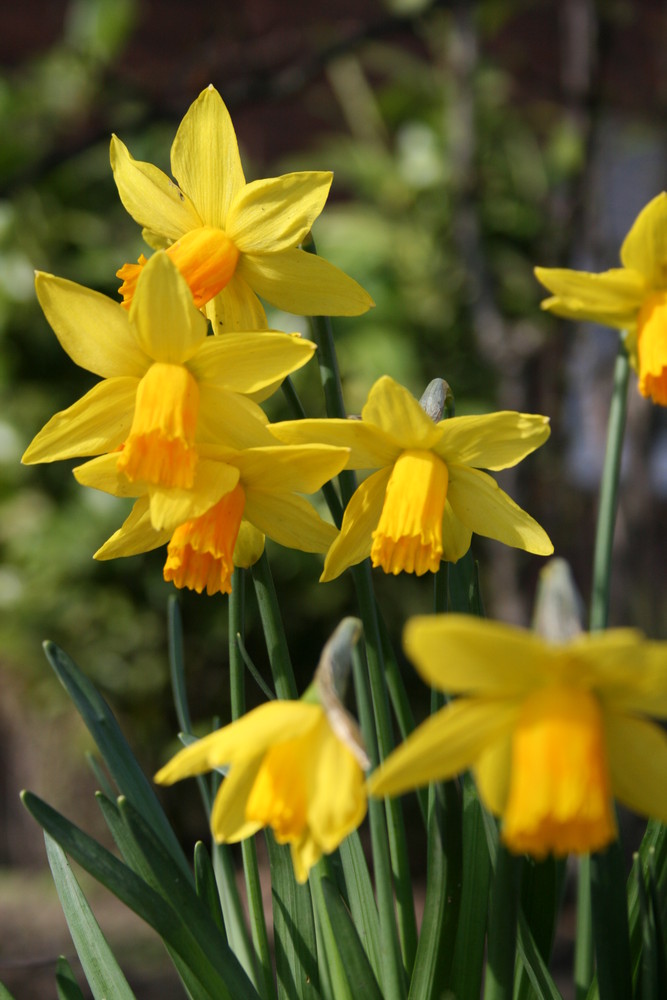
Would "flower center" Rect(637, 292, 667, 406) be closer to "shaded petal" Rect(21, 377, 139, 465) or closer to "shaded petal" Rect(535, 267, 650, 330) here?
"shaded petal" Rect(535, 267, 650, 330)

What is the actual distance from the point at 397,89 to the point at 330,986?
321cm

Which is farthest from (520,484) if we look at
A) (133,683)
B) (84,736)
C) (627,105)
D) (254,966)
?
(627,105)

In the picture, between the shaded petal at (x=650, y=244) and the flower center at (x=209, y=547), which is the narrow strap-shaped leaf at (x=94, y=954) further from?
the shaded petal at (x=650, y=244)

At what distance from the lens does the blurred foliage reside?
2516 millimetres

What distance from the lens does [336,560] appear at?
0.66m

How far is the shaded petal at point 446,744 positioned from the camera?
16.0 inches

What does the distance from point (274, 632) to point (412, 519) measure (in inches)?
5.5

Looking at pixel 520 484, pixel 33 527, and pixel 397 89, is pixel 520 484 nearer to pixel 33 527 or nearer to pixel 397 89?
pixel 33 527

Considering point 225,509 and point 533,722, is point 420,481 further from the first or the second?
point 533,722

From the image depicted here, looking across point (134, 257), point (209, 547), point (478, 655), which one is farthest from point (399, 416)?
point (134, 257)

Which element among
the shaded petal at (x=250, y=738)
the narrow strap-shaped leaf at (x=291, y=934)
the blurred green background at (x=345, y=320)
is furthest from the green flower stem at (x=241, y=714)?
the blurred green background at (x=345, y=320)

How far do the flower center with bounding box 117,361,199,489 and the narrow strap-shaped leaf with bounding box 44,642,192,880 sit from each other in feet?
0.59

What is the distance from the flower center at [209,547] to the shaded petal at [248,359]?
2.8 inches

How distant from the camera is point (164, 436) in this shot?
1.93ft
